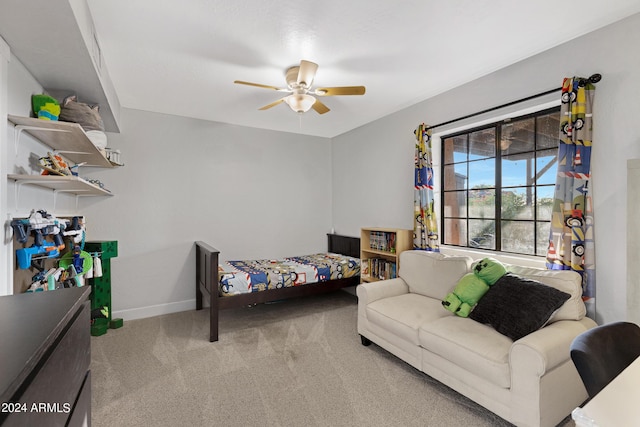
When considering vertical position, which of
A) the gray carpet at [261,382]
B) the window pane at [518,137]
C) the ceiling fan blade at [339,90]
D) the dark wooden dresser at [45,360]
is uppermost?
the ceiling fan blade at [339,90]

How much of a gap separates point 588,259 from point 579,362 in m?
1.41

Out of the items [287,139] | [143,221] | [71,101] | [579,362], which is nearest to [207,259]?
[143,221]

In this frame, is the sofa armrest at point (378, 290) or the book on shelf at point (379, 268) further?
the book on shelf at point (379, 268)

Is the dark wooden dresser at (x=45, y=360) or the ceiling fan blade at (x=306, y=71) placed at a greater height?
the ceiling fan blade at (x=306, y=71)

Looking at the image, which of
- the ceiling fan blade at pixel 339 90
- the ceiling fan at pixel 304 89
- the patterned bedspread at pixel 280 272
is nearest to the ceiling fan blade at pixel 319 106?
the ceiling fan at pixel 304 89

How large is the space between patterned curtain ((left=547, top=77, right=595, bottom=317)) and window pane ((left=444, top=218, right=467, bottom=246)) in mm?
1002

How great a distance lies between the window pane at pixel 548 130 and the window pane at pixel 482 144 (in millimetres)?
367

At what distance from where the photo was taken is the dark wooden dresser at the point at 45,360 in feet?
1.63

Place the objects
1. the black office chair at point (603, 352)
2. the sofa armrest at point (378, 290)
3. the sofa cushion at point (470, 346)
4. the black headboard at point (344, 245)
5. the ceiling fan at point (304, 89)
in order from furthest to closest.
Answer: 1. the black headboard at point (344, 245)
2. the sofa armrest at point (378, 290)
3. the ceiling fan at point (304, 89)
4. the sofa cushion at point (470, 346)
5. the black office chair at point (603, 352)

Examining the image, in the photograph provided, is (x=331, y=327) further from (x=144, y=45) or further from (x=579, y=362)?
(x=144, y=45)

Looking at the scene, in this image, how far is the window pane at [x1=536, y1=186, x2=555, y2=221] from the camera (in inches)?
94.3

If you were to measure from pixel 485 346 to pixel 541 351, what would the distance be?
0.30m

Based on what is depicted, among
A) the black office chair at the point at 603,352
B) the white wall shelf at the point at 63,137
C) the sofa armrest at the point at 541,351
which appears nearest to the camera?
the black office chair at the point at 603,352

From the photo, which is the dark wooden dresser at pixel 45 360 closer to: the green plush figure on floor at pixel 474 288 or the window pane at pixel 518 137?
the green plush figure on floor at pixel 474 288
